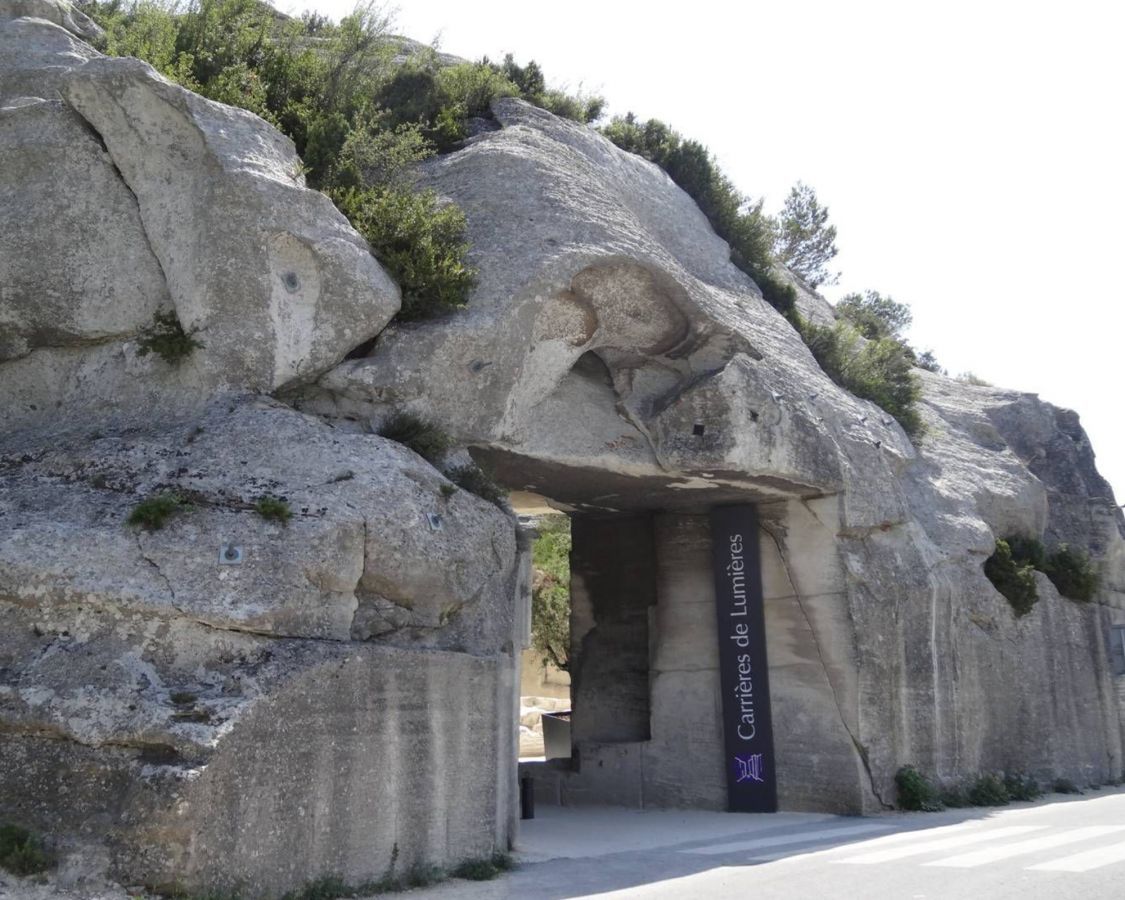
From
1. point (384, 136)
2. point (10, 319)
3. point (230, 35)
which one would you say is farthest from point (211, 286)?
point (230, 35)

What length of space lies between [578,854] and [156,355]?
6.26m

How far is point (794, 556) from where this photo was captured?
14.9 m

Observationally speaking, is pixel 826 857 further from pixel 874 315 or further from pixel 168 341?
pixel 874 315

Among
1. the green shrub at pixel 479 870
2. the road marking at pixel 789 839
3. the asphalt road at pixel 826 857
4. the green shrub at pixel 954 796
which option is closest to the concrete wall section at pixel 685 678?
the asphalt road at pixel 826 857

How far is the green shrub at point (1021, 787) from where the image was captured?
15.2 metres

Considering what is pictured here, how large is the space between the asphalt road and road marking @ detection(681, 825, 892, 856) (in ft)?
0.04

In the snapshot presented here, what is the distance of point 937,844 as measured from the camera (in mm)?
10516

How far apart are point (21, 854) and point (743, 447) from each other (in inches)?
353

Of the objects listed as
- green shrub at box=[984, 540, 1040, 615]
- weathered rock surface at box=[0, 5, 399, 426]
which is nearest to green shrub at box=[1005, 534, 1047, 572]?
green shrub at box=[984, 540, 1040, 615]

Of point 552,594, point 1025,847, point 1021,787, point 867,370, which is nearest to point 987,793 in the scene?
point 1021,787

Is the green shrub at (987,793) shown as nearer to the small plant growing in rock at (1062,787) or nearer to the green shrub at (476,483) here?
the small plant growing in rock at (1062,787)

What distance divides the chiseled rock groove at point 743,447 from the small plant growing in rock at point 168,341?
4.11 ft

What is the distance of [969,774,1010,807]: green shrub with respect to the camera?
14.7m

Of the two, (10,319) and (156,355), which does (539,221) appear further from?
(10,319)
